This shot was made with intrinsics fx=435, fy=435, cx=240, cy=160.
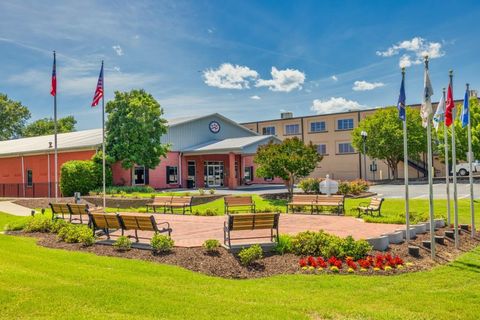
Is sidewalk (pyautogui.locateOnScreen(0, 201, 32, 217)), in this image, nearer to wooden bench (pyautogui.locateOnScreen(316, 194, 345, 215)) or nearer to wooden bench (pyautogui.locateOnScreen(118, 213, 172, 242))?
wooden bench (pyautogui.locateOnScreen(118, 213, 172, 242))

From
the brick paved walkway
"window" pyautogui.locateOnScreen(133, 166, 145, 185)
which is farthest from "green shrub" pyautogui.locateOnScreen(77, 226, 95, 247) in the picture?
"window" pyautogui.locateOnScreen(133, 166, 145, 185)

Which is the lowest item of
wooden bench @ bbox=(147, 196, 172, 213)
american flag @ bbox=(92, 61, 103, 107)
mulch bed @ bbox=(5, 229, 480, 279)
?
mulch bed @ bbox=(5, 229, 480, 279)

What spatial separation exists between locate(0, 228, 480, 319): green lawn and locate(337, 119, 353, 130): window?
44.5 metres

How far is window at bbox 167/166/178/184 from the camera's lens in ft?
121

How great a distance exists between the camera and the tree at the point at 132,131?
30.7 meters

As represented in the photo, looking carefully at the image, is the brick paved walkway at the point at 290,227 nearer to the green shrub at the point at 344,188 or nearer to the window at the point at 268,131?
the green shrub at the point at 344,188

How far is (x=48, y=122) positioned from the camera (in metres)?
77.4

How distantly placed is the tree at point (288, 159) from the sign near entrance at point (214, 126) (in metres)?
19.2

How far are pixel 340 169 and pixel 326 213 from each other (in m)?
35.7

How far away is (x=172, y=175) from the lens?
123 ft

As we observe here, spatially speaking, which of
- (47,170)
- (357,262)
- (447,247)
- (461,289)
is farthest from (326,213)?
(47,170)

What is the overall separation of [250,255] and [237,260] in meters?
0.39

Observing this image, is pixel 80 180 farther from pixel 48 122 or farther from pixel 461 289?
pixel 48 122

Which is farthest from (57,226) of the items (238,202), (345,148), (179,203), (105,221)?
(345,148)
